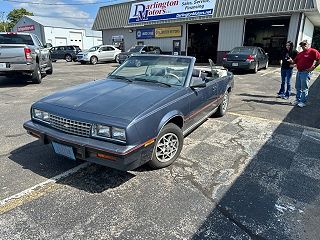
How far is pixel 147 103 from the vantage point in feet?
11.3

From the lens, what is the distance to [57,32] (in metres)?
44.1

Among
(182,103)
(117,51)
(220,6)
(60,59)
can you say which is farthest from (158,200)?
(60,59)

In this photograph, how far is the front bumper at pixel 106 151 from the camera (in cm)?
298

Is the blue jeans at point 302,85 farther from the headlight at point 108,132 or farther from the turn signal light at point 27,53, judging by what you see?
the turn signal light at point 27,53

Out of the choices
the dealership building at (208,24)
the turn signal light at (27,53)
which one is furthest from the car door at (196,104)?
the dealership building at (208,24)

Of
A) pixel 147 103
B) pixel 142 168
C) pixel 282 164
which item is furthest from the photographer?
pixel 282 164

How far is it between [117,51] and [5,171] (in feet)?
74.0

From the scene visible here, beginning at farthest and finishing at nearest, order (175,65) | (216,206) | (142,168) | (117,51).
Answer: (117,51) → (175,65) → (142,168) → (216,206)

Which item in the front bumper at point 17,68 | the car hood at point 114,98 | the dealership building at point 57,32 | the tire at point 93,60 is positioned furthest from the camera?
the dealership building at point 57,32

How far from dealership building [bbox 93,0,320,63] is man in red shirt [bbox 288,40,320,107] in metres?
11.0

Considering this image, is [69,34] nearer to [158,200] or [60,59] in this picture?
[60,59]

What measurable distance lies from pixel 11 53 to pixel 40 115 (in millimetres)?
7025

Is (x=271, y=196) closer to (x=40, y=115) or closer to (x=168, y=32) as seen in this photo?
(x=40, y=115)

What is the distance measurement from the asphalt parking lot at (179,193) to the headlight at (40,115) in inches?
27.4
